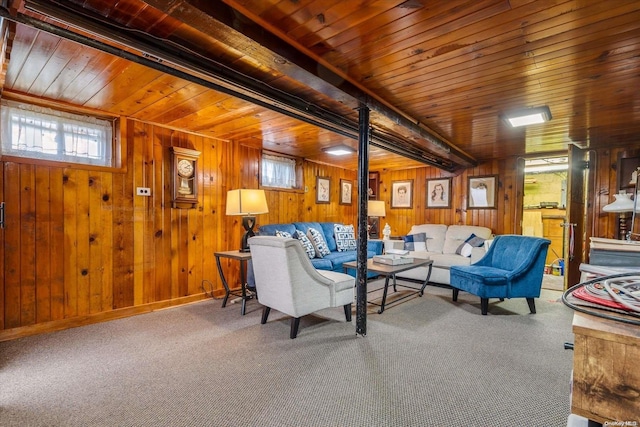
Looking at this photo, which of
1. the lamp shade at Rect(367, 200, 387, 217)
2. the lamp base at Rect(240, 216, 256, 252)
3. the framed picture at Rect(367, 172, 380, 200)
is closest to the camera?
the lamp base at Rect(240, 216, 256, 252)

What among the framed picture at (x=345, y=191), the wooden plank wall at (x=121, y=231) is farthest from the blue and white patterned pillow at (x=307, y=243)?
the framed picture at (x=345, y=191)

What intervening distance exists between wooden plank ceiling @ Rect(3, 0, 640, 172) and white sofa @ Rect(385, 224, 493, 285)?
1.95 meters

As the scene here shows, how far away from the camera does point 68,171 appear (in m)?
2.92

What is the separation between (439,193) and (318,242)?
293cm

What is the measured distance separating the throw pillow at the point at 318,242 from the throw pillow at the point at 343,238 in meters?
0.39

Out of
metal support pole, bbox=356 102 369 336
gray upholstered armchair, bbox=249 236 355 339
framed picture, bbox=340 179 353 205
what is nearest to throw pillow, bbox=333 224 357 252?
framed picture, bbox=340 179 353 205

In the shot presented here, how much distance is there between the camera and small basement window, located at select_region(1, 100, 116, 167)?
2.68m

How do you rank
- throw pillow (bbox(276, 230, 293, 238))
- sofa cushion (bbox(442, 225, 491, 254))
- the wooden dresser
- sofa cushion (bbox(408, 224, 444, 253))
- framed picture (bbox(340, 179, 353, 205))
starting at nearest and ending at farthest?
the wooden dresser < throw pillow (bbox(276, 230, 293, 238)) < sofa cushion (bbox(442, 225, 491, 254)) < sofa cushion (bbox(408, 224, 444, 253)) < framed picture (bbox(340, 179, 353, 205))

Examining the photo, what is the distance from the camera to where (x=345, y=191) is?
21.0 ft

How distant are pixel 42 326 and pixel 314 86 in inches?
127

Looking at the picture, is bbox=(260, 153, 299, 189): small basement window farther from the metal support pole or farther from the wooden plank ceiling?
the metal support pole

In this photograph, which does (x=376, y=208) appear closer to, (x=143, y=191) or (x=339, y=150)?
(x=339, y=150)

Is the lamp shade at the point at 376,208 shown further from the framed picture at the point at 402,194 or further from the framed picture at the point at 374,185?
the framed picture at the point at 374,185

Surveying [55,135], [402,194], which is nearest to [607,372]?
[55,135]
